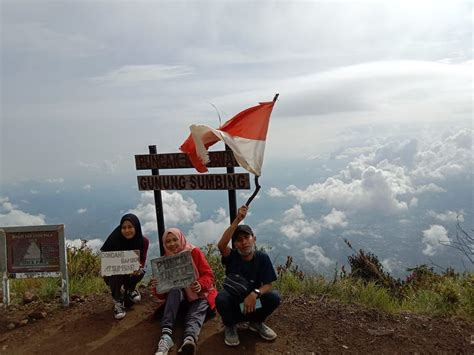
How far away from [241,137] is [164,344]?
8.92 feet

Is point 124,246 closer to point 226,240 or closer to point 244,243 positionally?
point 226,240

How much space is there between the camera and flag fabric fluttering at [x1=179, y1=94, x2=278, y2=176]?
509 cm

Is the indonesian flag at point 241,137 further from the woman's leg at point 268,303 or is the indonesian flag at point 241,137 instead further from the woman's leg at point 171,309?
the woman's leg at point 171,309

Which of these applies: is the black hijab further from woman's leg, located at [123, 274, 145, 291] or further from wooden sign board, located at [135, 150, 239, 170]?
wooden sign board, located at [135, 150, 239, 170]

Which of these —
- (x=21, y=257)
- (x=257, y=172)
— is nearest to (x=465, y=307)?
(x=257, y=172)

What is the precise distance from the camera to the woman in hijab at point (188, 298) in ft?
13.5

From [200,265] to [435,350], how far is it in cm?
275

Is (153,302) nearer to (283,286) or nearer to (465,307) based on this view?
(283,286)

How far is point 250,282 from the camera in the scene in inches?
163

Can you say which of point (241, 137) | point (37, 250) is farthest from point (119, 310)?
point (241, 137)

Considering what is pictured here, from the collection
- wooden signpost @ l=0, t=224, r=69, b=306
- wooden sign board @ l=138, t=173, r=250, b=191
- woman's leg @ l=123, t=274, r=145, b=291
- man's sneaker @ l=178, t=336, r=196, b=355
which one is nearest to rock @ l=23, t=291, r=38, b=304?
wooden signpost @ l=0, t=224, r=69, b=306

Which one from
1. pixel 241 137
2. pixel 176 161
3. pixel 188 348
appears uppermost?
pixel 241 137

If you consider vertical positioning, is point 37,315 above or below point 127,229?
below

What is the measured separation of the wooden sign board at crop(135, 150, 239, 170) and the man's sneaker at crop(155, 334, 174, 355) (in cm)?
236
